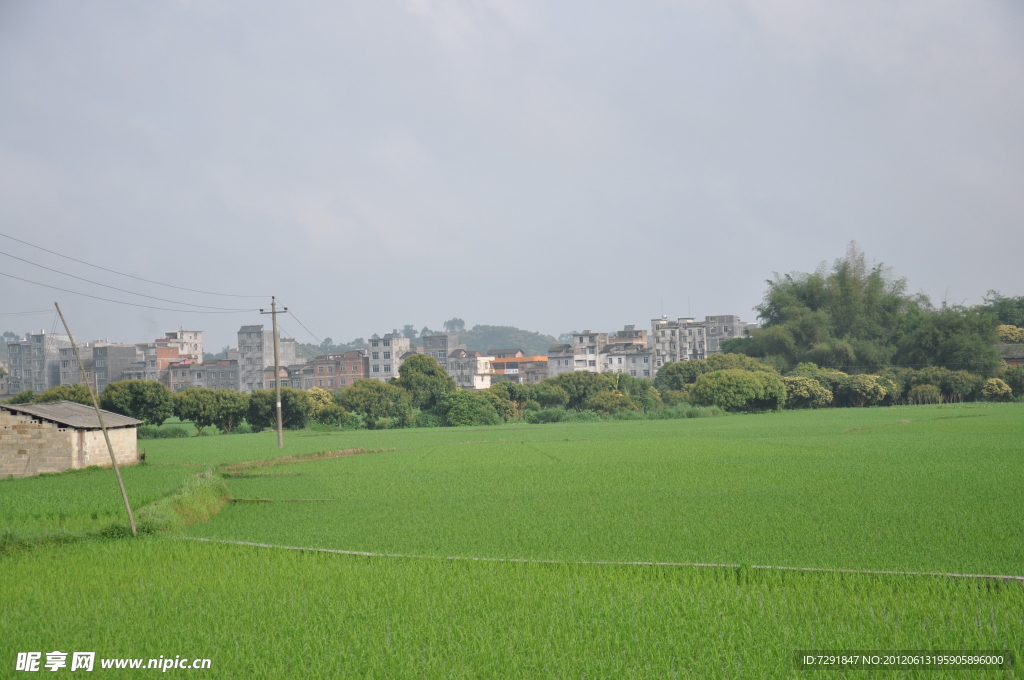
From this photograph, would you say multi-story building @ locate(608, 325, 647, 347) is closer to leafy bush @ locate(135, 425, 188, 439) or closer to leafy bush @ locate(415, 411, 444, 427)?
leafy bush @ locate(415, 411, 444, 427)

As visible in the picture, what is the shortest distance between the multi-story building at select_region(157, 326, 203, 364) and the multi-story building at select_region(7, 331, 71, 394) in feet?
50.8

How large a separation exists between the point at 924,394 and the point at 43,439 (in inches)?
2319

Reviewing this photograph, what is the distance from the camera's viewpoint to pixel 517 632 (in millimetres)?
7469

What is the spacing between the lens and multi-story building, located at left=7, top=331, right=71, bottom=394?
10681cm

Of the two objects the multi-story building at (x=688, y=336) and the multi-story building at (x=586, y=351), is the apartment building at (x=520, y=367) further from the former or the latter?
the multi-story building at (x=688, y=336)

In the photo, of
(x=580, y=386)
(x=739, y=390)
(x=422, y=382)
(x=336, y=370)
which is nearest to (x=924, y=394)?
(x=739, y=390)

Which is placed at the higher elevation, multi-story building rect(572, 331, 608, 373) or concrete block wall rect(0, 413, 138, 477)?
multi-story building rect(572, 331, 608, 373)

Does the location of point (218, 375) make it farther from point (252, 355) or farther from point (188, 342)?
point (188, 342)

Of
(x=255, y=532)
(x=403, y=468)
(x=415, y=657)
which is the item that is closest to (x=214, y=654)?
(x=415, y=657)

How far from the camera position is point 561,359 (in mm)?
109125

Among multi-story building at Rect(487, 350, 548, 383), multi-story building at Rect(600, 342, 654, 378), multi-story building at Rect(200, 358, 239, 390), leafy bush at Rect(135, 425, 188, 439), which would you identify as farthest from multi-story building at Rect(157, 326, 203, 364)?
leafy bush at Rect(135, 425, 188, 439)

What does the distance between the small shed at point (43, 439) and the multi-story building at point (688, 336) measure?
94.5 metres

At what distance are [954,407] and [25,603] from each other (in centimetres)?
5541

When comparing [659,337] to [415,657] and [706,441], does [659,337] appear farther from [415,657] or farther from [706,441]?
[415,657]
